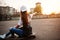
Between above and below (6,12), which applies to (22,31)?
below

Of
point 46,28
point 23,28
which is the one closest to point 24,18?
point 23,28

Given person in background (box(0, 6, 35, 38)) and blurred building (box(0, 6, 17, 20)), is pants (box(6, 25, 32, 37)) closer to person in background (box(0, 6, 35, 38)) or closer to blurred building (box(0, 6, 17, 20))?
person in background (box(0, 6, 35, 38))

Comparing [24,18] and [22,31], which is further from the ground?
[24,18]

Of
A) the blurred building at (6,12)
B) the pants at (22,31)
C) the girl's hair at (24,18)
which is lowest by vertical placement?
the pants at (22,31)

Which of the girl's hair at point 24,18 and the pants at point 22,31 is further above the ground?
the girl's hair at point 24,18

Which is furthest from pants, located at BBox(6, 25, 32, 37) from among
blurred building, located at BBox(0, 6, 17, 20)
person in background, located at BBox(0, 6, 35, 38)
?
blurred building, located at BBox(0, 6, 17, 20)

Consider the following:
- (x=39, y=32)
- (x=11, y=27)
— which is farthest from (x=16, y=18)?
(x=39, y=32)

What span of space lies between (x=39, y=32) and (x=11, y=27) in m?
0.28

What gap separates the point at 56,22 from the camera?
262 centimetres

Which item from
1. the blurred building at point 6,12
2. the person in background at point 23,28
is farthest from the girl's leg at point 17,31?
the blurred building at point 6,12

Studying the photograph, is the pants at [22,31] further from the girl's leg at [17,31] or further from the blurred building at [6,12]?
the blurred building at [6,12]

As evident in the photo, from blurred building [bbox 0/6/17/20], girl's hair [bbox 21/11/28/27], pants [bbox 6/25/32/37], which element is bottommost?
pants [bbox 6/25/32/37]

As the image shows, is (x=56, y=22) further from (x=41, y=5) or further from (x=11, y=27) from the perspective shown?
(x=11, y=27)

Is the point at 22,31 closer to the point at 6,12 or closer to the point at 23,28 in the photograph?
the point at 23,28
